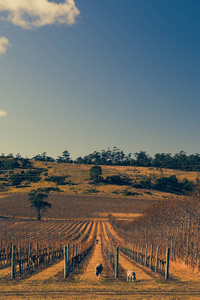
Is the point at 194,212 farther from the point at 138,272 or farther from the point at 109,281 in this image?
the point at 109,281

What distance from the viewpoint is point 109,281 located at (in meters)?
15.1

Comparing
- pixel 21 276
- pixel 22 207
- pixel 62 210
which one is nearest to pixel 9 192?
pixel 22 207

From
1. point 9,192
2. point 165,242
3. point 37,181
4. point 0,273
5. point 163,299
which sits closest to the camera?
point 163,299

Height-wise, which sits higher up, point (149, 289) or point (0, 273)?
point (149, 289)

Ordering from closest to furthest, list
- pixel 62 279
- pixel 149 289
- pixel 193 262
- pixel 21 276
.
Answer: pixel 149 289, pixel 62 279, pixel 21 276, pixel 193 262

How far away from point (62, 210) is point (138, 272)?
95218 millimetres

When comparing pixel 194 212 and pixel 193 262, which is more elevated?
pixel 194 212

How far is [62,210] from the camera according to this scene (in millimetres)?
109188

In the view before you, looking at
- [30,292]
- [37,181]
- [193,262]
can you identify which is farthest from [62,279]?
[37,181]

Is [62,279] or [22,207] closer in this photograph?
[62,279]

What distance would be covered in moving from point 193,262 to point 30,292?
17.4 metres

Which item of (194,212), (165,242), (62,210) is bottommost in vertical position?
(62,210)

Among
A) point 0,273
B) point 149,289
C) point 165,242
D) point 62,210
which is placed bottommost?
point 62,210

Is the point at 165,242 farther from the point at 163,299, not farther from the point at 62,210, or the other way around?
the point at 62,210
